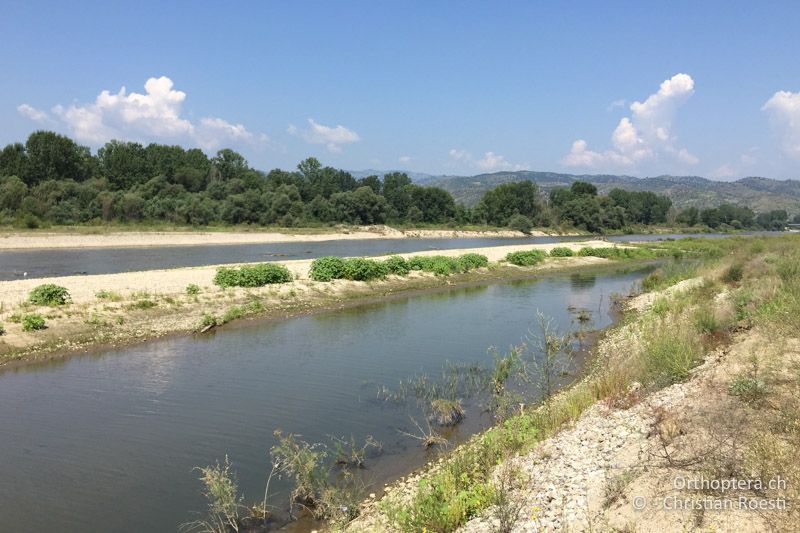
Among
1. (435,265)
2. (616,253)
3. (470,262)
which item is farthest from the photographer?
(616,253)

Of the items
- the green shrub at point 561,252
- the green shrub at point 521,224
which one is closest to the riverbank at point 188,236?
the green shrub at point 521,224

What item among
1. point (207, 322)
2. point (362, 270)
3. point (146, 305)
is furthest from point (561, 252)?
point (146, 305)

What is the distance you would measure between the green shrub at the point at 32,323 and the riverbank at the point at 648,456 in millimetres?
18158

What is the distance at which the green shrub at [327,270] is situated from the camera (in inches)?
1354

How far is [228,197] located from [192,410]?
102 meters

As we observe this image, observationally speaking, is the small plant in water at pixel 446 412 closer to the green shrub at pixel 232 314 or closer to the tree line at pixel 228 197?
the green shrub at pixel 232 314

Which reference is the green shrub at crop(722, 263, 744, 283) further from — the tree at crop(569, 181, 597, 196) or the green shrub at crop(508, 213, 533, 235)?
the tree at crop(569, 181, 597, 196)

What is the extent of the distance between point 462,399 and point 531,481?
6.89 meters

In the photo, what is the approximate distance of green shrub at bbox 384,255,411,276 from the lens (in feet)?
128

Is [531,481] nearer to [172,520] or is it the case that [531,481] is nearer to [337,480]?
[337,480]

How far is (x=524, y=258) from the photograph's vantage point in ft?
170

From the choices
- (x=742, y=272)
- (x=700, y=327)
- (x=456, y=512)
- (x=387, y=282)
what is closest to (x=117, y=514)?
(x=456, y=512)

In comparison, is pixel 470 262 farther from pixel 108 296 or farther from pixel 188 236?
pixel 188 236

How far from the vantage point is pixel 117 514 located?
9.16 meters
